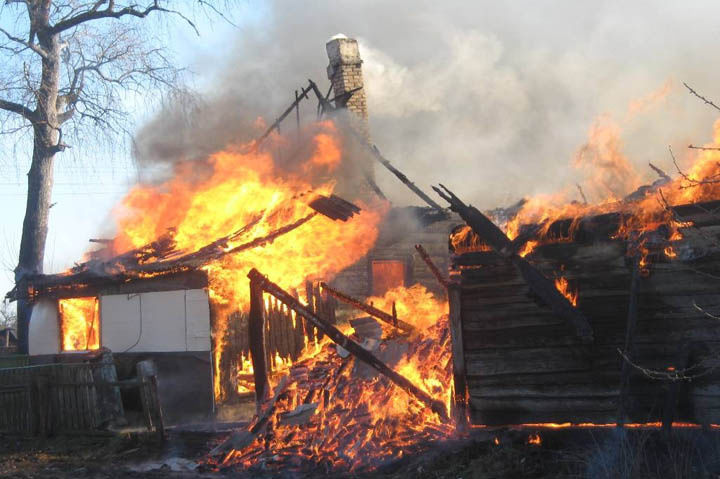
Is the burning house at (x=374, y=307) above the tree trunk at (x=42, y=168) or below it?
below

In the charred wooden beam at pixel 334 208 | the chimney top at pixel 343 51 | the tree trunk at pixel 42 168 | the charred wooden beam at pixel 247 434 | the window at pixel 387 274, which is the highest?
the chimney top at pixel 343 51

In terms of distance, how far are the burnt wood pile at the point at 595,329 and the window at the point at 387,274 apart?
10.7 metres

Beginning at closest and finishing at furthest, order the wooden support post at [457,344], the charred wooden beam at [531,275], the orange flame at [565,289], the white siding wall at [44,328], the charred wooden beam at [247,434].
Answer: the charred wooden beam at [531,275] → the orange flame at [565,289] → the wooden support post at [457,344] → the charred wooden beam at [247,434] → the white siding wall at [44,328]

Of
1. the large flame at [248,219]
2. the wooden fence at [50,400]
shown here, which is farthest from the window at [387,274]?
the wooden fence at [50,400]

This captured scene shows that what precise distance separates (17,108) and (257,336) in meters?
12.9

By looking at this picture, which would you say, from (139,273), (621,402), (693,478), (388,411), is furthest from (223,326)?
(693,478)

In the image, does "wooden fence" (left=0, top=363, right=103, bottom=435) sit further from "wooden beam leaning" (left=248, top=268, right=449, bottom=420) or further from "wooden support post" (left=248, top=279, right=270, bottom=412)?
"wooden beam leaning" (left=248, top=268, right=449, bottom=420)

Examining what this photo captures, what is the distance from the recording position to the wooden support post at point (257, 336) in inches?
379

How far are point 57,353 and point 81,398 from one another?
16.3 ft

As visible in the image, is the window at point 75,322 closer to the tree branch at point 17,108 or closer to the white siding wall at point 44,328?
the white siding wall at point 44,328

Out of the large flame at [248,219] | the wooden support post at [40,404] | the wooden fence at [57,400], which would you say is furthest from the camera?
the large flame at [248,219]

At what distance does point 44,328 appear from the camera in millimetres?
15805

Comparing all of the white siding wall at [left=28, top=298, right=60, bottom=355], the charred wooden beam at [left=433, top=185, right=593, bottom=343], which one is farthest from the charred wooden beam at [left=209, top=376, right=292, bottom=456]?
the white siding wall at [left=28, top=298, right=60, bottom=355]

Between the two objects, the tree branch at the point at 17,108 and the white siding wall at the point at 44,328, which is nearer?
the white siding wall at the point at 44,328
